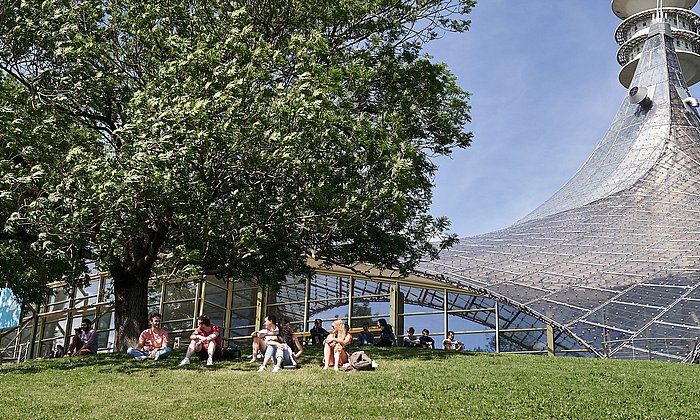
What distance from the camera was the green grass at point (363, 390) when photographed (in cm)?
1117

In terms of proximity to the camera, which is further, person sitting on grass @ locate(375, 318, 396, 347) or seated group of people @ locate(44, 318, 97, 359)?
person sitting on grass @ locate(375, 318, 396, 347)

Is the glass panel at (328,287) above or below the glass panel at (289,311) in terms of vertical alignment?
above

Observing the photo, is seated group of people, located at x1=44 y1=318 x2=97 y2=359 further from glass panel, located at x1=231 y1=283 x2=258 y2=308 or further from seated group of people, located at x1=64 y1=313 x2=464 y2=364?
glass panel, located at x1=231 y1=283 x2=258 y2=308

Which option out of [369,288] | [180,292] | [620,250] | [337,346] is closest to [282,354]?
[337,346]

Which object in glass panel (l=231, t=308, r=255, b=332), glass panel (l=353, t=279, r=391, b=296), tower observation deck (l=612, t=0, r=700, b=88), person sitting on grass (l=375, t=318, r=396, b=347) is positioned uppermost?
tower observation deck (l=612, t=0, r=700, b=88)

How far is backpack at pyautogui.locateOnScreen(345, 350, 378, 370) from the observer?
14.7 metres

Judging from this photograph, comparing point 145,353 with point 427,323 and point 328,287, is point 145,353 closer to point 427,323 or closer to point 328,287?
point 328,287

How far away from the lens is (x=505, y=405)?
1141cm

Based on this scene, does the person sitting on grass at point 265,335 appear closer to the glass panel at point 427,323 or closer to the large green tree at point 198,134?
the large green tree at point 198,134

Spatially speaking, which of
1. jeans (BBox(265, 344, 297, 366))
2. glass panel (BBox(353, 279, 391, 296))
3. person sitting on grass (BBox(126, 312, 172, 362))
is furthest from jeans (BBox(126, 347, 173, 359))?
glass panel (BBox(353, 279, 391, 296))

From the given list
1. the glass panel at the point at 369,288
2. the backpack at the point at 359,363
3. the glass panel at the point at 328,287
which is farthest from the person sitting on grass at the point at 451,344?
the backpack at the point at 359,363

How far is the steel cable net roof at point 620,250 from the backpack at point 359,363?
12.6 metres

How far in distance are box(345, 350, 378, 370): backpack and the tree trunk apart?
5.81 m

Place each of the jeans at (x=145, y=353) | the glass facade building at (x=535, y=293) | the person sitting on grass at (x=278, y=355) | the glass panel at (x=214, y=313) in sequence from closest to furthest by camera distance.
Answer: the person sitting on grass at (x=278, y=355)
the jeans at (x=145, y=353)
the glass facade building at (x=535, y=293)
the glass panel at (x=214, y=313)
